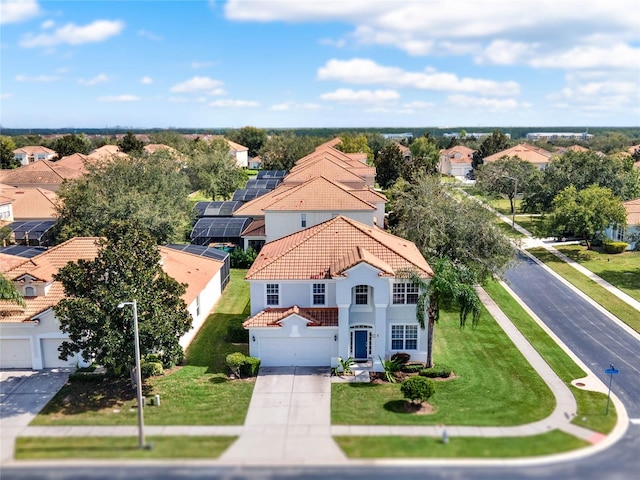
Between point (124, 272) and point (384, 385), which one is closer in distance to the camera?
point (124, 272)

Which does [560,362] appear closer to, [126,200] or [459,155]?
[126,200]

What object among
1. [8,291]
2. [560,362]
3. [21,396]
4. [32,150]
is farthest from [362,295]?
[32,150]

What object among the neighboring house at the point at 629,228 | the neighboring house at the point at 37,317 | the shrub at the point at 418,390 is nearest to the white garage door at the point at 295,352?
the neighboring house at the point at 37,317

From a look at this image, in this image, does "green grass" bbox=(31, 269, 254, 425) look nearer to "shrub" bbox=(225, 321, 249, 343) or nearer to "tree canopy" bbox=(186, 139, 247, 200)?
"shrub" bbox=(225, 321, 249, 343)

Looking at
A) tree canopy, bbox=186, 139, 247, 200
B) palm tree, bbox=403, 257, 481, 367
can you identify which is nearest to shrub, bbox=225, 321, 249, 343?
palm tree, bbox=403, 257, 481, 367

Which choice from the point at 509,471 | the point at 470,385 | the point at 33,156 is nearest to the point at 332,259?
the point at 470,385

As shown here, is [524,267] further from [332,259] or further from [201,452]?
[201,452]
